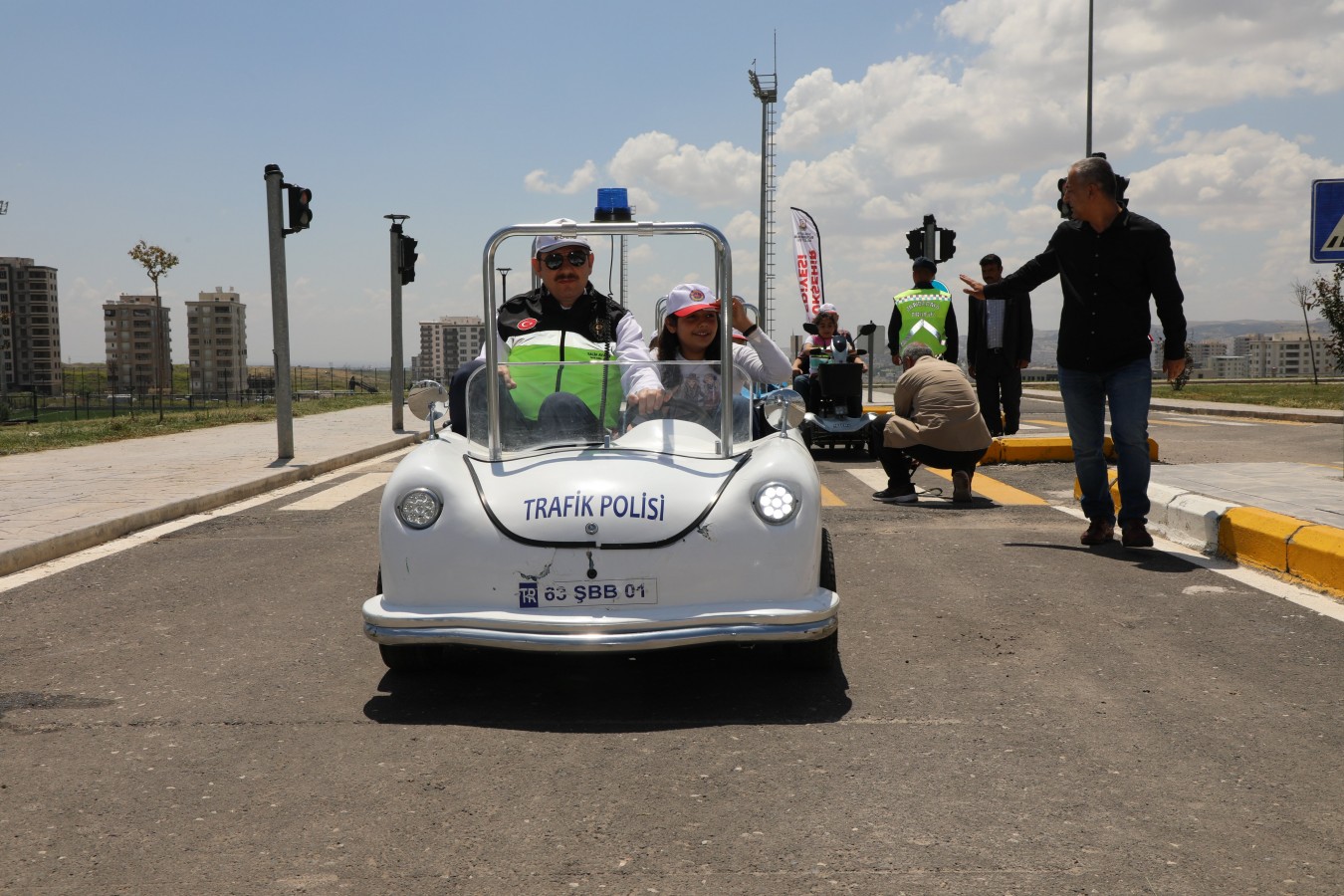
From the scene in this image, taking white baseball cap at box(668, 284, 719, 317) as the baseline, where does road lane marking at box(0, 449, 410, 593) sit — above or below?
below

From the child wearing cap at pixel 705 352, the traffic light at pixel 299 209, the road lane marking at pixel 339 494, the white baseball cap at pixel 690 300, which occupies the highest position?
the traffic light at pixel 299 209

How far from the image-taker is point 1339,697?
4.18 meters

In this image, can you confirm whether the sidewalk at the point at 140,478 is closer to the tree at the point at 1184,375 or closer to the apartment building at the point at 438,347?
the tree at the point at 1184,375

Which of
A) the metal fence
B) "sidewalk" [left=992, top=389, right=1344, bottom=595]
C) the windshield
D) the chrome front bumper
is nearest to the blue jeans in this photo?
"sidewalk" [left=992, top=389, right=1344, bottom=595]

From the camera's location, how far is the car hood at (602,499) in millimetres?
4164

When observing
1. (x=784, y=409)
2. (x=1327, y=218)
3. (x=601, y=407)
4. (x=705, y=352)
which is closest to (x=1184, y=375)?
(x=1327, y=218)

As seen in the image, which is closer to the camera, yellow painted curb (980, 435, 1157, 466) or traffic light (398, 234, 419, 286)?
yellow painted curb (980, 435, 1157, 466)

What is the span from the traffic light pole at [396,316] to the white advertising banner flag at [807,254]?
30.0 feet

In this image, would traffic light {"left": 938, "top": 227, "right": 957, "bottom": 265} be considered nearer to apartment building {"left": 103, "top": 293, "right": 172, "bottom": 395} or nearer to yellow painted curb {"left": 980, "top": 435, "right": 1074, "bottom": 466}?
yellow painted curb {"left": 980, "top": 435, "right": 1074, "bottom": 466}

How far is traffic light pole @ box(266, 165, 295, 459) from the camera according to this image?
47.1 feet

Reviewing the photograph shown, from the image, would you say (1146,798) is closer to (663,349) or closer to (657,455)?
(657,455)

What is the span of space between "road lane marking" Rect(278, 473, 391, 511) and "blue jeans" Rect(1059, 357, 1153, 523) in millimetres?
5940

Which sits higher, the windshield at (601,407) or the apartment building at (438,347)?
the apartment building at (438,347)

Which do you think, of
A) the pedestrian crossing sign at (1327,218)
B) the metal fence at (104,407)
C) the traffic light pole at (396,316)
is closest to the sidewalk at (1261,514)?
the pedestrian crossing sign at (1327,218)
